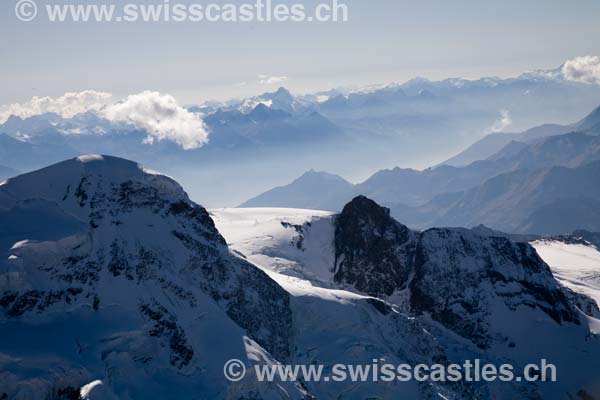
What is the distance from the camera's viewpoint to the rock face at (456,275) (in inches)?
7077

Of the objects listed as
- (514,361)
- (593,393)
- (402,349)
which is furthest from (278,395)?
(593,393)

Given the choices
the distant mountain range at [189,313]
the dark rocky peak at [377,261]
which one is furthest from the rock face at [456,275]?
the distant mountain range at [189,313]

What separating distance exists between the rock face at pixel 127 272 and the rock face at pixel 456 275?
204ft

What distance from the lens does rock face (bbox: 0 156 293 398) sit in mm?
93625

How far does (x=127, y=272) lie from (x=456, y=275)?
365ft

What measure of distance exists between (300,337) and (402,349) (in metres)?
23.2

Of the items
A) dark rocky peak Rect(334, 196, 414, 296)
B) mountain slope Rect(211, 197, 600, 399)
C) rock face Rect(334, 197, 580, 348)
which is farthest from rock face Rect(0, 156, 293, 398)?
rock face Rect(334, 197, 580, 348)

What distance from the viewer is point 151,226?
383ft

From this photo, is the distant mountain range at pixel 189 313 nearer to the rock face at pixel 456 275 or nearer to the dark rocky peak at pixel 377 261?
the rock face at pixel 456 275

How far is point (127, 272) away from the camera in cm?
10562

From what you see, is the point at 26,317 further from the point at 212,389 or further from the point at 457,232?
the point at 457,232

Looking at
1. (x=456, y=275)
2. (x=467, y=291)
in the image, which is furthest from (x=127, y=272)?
(x=467, y=291)

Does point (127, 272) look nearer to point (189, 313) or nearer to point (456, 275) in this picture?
point (189, 313)

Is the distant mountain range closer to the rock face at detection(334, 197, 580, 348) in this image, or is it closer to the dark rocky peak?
the rock face at detection(334, 197, 580, 348)
